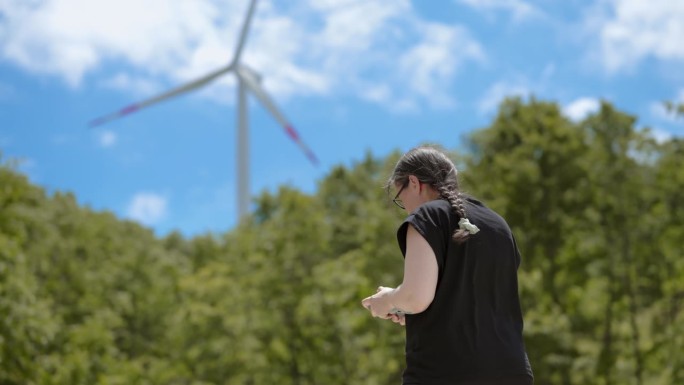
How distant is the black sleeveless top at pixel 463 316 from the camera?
3.65 meters

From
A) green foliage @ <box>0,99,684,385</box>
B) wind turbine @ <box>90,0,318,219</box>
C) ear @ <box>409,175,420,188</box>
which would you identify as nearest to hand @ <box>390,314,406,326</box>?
ear @ <box>409,175,420,188</box>

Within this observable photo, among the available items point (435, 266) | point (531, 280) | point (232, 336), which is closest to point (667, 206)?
point (531, 280)

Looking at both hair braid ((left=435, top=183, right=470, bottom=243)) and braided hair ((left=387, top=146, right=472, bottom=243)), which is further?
braided hair ((left=387, top=146, right=472, bottom=243))

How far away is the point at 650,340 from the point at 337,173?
2064cm

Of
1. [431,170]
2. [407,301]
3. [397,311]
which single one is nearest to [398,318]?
[397,311]

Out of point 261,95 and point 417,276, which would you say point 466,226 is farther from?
point 261,95

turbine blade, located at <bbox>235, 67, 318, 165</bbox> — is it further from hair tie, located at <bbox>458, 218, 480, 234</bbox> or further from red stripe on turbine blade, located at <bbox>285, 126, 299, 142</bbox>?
hair tie, located at <bbox>458, 218, 480, 234</bbox>

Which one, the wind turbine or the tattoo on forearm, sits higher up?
the wind turbine

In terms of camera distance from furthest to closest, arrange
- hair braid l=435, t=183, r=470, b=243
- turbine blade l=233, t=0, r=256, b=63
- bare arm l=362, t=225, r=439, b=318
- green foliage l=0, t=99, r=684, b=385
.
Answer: turbine blade l=233, t=0, r=256, b=63, green foliage l=0, t=99, r=684, b=385, hair braid l=435, t=183, r=470, b=243, bare arm l=362, t=225, r=439, b=318

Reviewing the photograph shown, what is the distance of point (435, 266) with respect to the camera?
3.65m

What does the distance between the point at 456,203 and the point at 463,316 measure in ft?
1.46

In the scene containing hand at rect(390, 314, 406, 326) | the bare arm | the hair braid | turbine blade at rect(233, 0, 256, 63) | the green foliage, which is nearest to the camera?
the bare arm

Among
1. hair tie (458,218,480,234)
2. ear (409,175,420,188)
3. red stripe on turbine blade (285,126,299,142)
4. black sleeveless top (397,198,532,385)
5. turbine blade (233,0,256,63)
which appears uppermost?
turbine blade (233,0,256,63)

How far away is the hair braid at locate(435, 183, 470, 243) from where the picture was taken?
3.73 m
